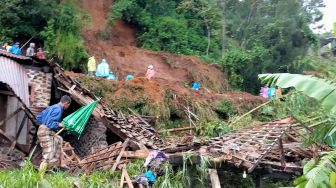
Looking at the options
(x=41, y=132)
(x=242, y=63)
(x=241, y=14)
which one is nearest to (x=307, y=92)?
(x=41, y=132)

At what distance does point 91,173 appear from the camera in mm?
12000

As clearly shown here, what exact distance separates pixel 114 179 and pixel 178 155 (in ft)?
4.85

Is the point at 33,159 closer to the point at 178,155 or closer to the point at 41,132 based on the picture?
the point at 41,132

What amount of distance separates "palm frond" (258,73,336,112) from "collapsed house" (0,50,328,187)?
284 cm

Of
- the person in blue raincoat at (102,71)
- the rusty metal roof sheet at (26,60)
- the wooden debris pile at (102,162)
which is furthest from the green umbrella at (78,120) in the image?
the person in blue raincoat at (102,71)

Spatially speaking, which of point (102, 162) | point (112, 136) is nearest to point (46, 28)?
point (112, 136)

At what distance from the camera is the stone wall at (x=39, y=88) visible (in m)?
15.4

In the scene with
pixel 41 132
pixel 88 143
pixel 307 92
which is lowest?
pixel 88 143

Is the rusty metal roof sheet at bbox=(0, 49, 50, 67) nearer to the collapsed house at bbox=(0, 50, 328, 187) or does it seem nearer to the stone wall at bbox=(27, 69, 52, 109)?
the collapsed house at bbox=(0, 50, 328, 187)

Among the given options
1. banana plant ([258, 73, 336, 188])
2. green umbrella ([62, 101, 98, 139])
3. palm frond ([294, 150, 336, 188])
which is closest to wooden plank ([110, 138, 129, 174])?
green umbrella ([62, 101, 98, 139])

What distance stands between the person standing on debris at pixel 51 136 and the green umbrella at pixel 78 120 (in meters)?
1.25

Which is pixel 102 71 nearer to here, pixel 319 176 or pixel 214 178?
pixel 214 178

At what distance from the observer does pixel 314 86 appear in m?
7.91

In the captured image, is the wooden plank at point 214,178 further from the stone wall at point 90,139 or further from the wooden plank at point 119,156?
the stone wall at point 90,139
